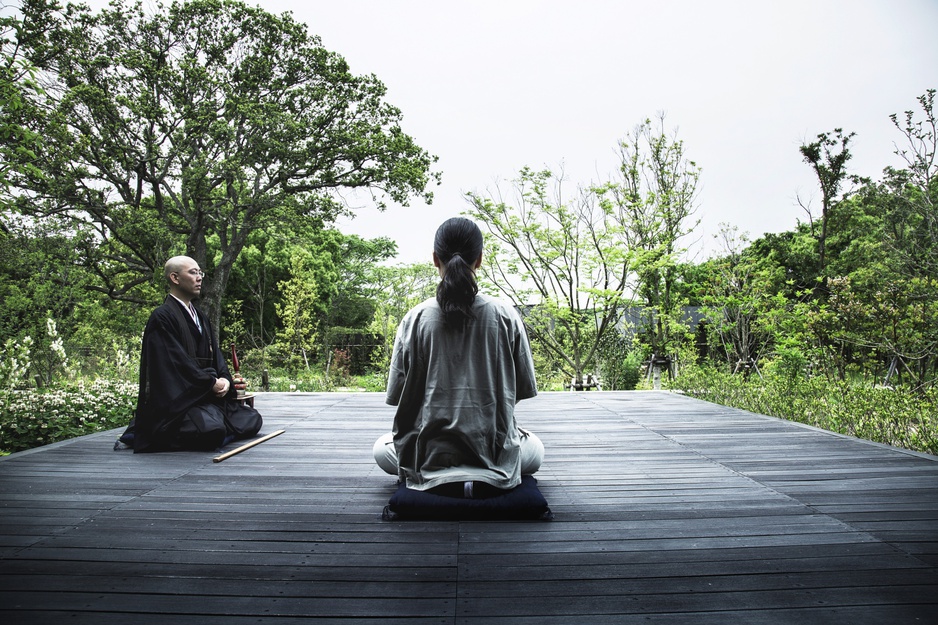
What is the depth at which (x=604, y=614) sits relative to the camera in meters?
1.37

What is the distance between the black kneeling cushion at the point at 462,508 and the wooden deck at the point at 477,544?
0.14ft

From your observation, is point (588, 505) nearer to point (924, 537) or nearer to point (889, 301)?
point (924, 537)

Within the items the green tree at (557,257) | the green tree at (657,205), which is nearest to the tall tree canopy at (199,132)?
the green tree at (557,257)

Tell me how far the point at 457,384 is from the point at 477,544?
57 centimetres

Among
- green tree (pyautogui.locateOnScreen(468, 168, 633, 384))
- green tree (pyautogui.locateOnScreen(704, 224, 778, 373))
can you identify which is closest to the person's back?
green tree (pyautogui.locateOnScreen(704, 224, 778, 373))

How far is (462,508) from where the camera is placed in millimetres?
2047

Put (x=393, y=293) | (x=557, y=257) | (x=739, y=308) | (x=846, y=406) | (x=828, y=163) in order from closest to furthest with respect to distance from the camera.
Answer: (x=846, y=406), (x=739, y=308), (x=557, y=257), (x=828, y=163), (x=393, y=293)

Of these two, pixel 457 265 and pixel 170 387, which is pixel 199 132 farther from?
pixel 457 265

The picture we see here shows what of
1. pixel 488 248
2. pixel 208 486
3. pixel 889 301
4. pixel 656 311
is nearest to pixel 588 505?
pixel 208 486

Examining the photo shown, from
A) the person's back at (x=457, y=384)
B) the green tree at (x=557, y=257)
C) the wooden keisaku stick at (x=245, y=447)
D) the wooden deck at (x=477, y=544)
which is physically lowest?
the wooden deck at (x=477, y=544)

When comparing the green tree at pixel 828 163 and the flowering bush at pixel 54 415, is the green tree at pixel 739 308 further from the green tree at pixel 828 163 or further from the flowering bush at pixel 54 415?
the flowering bush at pixel 54 415

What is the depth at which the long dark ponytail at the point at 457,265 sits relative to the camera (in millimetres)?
2012

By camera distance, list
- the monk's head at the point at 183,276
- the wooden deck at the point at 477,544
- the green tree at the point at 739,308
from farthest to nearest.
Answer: the green tree at the point at 739,308 → the monk's head at the point at 183,276 → the wooden deck at the point at 477,544

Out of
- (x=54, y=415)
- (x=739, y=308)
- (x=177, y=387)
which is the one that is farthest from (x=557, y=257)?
(x=54, y=415)
